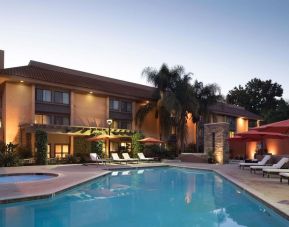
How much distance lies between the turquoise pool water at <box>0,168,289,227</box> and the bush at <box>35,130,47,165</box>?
11784 millimetres

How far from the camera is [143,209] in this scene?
35.8 ft

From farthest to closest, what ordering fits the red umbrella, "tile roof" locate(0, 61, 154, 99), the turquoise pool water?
"tile roof" locate(0, 61, 154, 99), the red umbrella, the turquoise pool water

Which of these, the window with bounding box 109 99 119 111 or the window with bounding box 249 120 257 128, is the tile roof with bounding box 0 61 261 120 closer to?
the window with bounding box 109 99 119 111

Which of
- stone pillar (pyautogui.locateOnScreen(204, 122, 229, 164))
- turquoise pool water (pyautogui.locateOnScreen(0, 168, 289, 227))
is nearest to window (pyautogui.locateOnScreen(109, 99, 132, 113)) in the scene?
stone pillar (pyautogui.locateOnScreen(204, 122, 229, 164))

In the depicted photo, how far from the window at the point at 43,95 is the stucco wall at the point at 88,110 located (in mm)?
2342

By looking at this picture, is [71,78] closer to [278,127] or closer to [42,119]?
[42,119]

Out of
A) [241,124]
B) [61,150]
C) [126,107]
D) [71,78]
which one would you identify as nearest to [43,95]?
[71,78]

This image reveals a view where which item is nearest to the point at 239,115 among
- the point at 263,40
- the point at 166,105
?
the point at 166,105

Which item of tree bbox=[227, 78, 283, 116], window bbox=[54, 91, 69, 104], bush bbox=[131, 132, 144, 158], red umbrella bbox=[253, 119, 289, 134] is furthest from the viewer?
tree bbox=[227, 78, 283, 116]

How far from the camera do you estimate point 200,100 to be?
38812 millimetres

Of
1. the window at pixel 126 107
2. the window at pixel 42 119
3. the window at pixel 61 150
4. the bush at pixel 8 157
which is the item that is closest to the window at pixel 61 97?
the window at pixel 42 119

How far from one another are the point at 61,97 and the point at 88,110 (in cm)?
324

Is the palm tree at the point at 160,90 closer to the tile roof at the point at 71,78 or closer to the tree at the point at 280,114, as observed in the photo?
the tile roof at the point at 71,78

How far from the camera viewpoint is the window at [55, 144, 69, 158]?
30794 millimetres
